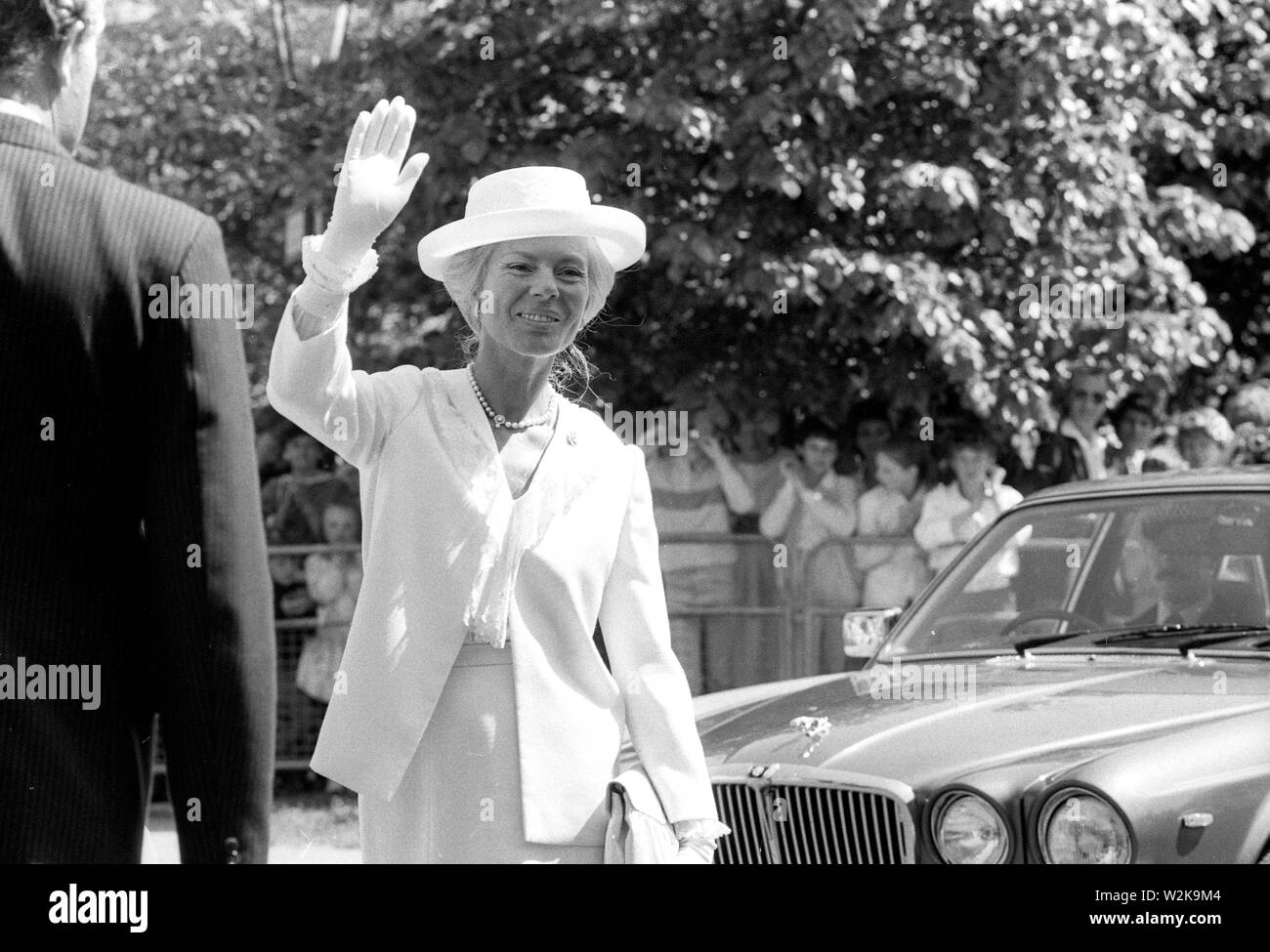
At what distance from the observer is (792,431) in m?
8.98

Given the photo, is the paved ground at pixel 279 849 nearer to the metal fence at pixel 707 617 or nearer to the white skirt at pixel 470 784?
the metal fence at pixel 707 617

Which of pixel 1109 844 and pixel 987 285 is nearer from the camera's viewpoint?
pixel 1109 844

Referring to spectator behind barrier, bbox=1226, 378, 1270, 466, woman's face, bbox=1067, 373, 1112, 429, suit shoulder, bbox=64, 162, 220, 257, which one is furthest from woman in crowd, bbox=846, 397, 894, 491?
suit shoulder, bbox=64, 162, 220, 257

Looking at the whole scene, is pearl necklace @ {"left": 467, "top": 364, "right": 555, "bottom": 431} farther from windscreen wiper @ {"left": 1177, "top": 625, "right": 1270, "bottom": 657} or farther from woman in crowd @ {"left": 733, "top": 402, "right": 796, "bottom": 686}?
woman in crowd @ {"left": 733, "top": 402, "right": 796, "bottom": 686}

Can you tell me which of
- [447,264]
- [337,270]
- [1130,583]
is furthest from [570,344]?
[1130,583]

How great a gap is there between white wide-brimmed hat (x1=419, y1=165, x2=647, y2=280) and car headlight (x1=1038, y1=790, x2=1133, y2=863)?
1.44 metres

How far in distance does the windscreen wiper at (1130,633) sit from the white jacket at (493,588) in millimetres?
2074

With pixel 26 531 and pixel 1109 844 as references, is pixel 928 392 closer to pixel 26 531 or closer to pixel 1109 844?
pixel 1109 844

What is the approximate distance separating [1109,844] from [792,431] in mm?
5384

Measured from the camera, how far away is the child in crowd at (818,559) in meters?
8.22

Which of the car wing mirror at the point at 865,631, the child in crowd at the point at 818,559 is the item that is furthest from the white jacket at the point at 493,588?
the child in crowd at the point at 818,559
